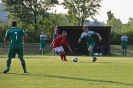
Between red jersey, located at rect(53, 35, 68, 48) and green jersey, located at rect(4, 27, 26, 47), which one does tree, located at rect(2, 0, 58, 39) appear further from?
green jersey, located at rect(4, 27, 26, 47)

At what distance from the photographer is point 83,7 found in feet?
223

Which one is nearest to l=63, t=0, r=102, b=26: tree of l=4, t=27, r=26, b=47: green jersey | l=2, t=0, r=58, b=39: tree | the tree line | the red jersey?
the tree line

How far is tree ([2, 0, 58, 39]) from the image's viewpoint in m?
62.3

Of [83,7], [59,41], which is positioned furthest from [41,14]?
[59,41]

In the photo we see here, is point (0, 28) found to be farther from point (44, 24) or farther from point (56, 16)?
point (56, 16)

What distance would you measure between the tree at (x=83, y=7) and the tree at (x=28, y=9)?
214 inches

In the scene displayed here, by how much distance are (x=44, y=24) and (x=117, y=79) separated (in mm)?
52060

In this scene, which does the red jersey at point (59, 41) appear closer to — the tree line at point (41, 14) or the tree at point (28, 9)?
the tree line at point (41, 14)

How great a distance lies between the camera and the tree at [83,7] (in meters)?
67.9

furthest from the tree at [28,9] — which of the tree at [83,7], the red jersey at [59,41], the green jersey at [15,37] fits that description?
the green jersey at [15,37]

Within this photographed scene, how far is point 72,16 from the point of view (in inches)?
2803

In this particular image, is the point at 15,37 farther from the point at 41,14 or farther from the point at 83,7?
the point at 83,7

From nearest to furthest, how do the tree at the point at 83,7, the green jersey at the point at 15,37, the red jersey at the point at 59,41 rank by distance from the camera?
the green jersey at the point at 15,37
the red jersey at the point at 59,41
the tree at the point at 83,7

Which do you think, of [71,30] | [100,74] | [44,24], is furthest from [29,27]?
[100,74]
